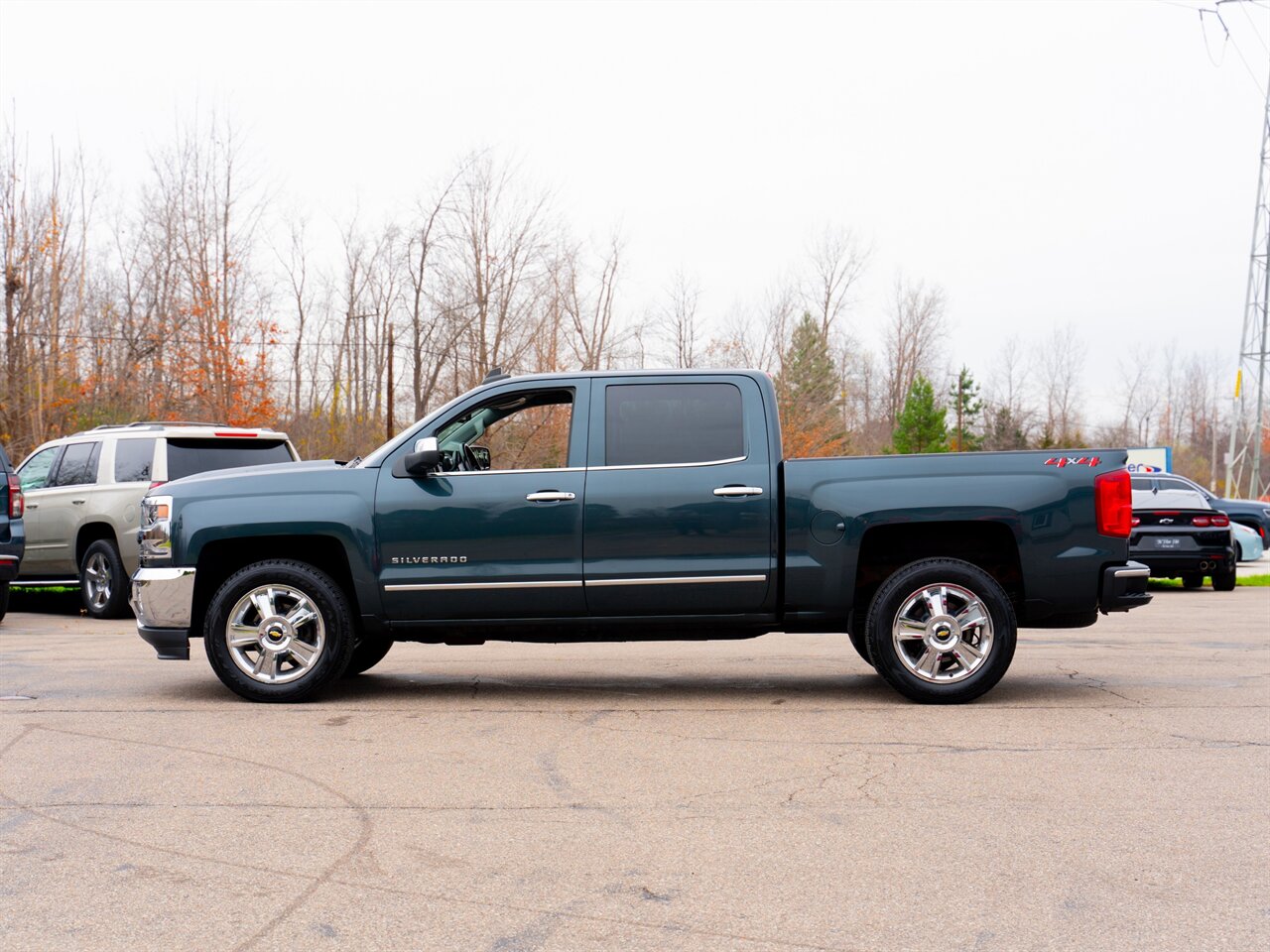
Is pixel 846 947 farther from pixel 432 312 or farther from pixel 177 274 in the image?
pixel 432 312

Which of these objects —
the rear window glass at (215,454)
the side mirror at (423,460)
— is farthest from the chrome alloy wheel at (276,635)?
the rear window glass at (215,454)

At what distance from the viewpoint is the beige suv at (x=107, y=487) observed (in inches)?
522

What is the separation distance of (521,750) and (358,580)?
1.88m

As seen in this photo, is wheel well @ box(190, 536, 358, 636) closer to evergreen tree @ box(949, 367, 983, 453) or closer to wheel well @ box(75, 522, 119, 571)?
wheel well @ box(75, 522, 119, 571)

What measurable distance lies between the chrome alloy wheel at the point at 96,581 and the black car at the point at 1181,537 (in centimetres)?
1326

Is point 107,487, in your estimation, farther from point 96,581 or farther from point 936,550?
point 936,550

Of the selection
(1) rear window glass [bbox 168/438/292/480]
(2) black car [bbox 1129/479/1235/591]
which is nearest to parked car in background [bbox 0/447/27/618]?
(1) rear window glass [bbox 168/438/292/480]

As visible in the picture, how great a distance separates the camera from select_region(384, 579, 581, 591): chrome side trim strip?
24.7 feet

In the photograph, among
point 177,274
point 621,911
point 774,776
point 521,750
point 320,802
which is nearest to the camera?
point 621,911

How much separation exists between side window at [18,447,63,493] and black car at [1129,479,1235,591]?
46.0 feet

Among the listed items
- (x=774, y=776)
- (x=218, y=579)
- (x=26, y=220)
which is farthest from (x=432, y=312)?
(x=774, y=776)

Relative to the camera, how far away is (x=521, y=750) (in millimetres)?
6332

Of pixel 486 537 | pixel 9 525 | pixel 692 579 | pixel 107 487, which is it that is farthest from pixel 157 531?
pixel 107 487

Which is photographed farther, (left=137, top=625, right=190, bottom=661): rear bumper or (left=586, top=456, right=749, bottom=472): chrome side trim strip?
(left=137, top=625, right=190, bottom=661): rear bumper
